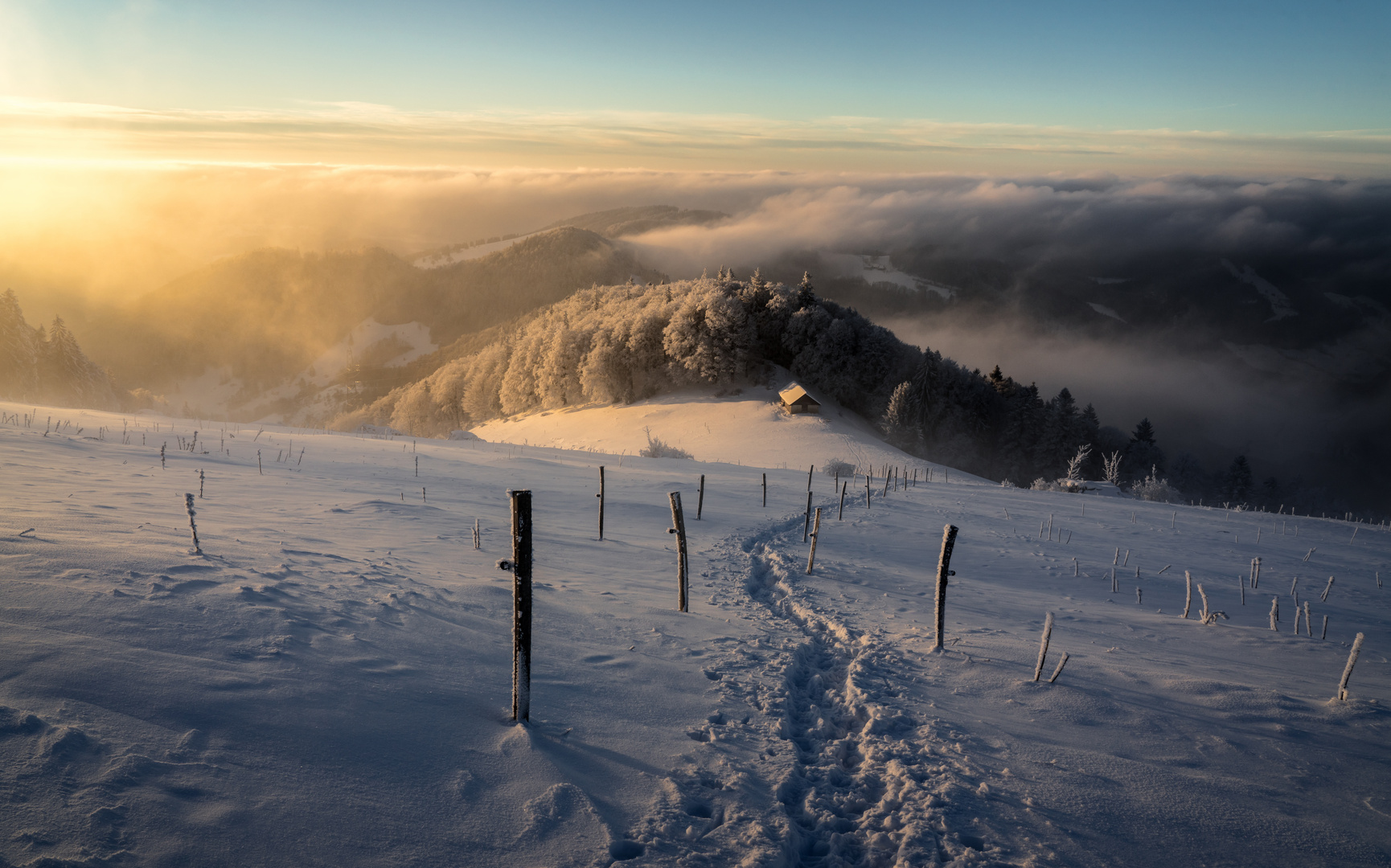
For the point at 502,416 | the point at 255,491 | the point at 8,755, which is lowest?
the point at 502,416

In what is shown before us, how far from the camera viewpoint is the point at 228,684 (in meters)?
5.11

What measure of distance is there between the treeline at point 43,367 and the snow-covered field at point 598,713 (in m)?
57.3

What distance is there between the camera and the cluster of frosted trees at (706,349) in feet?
212

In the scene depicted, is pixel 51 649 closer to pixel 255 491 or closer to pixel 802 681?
pixel 802 681

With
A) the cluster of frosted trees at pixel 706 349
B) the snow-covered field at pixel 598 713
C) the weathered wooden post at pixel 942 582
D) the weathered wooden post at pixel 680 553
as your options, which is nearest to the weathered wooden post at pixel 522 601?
the snow-covered field at pixel 598 713

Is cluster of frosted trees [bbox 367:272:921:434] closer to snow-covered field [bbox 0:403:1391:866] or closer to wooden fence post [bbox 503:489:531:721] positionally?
snow-covered field [bbox 0:403:1391:866]

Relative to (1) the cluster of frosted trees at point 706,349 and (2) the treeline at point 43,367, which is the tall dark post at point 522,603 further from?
(2) the treeline at point 43,367

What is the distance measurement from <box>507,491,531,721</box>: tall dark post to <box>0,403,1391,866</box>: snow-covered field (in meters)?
0.30

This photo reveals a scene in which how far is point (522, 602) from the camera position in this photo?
227 inches

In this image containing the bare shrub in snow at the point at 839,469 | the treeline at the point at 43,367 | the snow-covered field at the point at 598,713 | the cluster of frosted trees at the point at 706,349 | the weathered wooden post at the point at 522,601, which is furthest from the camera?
the cluster of frosted trees at the point at 706,349

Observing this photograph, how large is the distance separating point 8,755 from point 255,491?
1183 cm

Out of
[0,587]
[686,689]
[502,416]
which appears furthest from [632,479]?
[502,416]

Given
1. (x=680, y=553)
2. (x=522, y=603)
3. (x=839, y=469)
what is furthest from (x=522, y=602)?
(x=839, y=469)

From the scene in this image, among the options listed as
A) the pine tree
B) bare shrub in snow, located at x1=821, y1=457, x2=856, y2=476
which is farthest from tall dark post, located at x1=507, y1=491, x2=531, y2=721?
the pine tree
